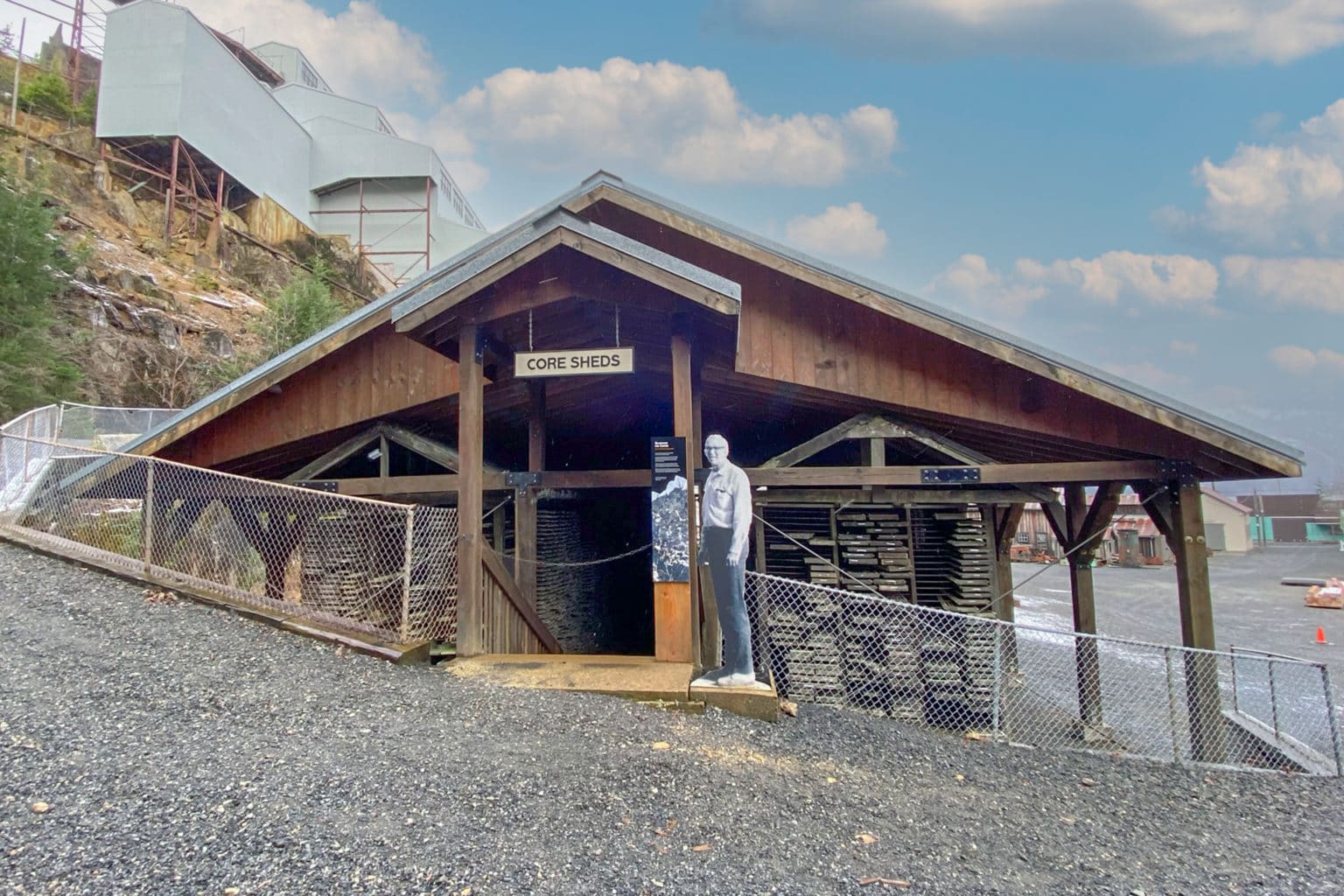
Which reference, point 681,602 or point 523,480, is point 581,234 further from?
point 681,602

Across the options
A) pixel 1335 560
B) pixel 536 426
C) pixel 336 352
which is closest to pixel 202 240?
pixel 336 352

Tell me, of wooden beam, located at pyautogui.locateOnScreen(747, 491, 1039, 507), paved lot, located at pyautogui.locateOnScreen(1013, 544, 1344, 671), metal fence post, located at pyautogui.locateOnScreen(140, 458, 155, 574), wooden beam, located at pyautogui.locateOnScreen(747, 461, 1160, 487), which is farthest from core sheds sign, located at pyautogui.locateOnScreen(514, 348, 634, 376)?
paved lot, located at pyautogui.locateOnScreen(1013, 544, 1344, 671)

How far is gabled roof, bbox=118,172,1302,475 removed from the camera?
5.57m

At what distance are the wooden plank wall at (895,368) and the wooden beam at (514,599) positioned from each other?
3268 millimetres

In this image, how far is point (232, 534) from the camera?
9.06 m

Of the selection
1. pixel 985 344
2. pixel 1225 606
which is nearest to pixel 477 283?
pixel 985 344

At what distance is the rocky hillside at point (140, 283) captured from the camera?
1928cm

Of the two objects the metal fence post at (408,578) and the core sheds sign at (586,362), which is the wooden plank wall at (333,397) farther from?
the metal fence post at (408,578)

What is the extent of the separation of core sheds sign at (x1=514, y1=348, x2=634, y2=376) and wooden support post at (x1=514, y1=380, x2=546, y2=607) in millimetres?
1482

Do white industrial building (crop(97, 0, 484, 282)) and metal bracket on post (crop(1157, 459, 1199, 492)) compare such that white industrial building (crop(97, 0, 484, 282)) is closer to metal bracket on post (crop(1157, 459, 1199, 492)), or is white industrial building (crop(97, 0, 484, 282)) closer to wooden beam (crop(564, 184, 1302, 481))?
wooden beam (crop(564, 184, 1302, 481))

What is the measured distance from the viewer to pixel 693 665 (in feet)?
17.6

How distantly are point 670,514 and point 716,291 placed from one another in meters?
1.81

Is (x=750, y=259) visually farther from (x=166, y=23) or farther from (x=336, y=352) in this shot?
(x=166, y=23)

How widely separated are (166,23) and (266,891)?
32.5m
